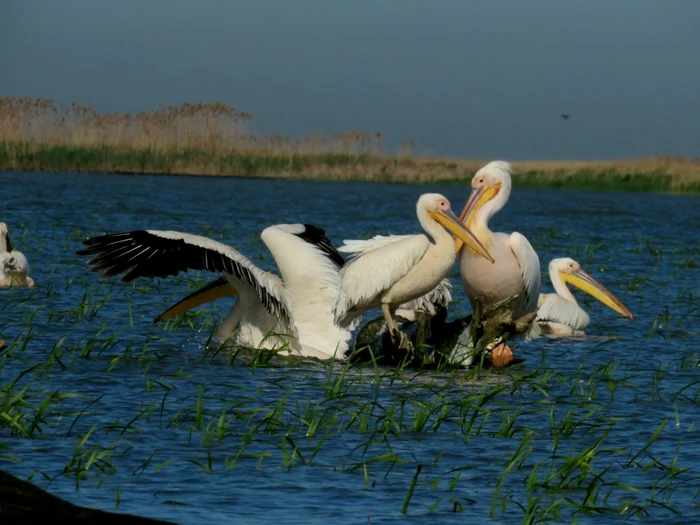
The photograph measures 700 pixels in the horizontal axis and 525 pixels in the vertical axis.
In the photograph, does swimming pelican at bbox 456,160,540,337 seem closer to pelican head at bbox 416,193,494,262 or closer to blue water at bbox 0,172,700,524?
pelican head at bbox 416,193,494,262

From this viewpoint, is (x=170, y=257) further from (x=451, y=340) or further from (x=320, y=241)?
(x=451, y=340)

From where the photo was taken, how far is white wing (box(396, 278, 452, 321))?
819 cm

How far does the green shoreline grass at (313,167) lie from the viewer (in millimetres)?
28688

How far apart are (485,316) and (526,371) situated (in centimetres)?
44

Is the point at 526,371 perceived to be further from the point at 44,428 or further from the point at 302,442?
the point at 44,428

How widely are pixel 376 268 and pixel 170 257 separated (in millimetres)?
1171

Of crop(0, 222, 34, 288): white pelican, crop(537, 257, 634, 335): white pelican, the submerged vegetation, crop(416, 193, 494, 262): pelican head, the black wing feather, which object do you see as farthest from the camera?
the submerged vegetation

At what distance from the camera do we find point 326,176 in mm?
32406

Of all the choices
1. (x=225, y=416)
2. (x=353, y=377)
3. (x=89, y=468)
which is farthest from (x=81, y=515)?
(x=353, y=377)

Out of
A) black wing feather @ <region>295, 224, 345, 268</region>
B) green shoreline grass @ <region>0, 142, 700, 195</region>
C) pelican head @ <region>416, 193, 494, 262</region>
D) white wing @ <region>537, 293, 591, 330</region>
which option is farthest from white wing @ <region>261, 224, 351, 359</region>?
green shoreline grass @ <region>0, 142, 700, 195</region>

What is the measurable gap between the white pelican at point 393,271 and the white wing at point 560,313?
2.04 m

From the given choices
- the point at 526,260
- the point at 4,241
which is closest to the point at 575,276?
the point at 526,260

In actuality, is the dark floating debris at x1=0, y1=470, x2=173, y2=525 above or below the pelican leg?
above

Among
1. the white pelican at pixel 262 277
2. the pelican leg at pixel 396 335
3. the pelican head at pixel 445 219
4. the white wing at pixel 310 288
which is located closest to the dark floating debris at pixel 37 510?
the white pelican at pixel 262 277
